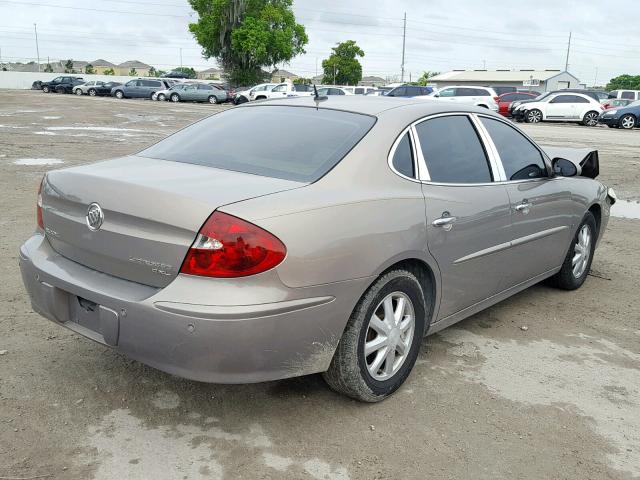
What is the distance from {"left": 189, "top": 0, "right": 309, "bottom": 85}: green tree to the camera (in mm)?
59562

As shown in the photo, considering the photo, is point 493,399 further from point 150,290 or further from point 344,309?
point 150,290

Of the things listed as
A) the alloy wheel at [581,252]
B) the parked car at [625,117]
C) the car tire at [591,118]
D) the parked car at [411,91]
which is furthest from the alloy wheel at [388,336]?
the parked car at [411,91]

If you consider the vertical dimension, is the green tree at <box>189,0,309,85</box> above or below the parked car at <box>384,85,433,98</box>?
above

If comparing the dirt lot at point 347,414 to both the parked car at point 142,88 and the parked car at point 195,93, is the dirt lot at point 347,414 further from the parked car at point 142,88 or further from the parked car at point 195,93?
the parked car at point 142,88

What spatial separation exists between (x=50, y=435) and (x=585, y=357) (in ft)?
10.1

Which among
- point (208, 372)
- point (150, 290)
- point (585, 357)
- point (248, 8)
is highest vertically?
point (248, 8)

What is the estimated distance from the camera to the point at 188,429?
3.04 m

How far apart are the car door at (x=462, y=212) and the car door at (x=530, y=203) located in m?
0.15

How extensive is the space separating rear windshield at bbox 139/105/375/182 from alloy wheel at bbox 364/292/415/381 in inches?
29.9

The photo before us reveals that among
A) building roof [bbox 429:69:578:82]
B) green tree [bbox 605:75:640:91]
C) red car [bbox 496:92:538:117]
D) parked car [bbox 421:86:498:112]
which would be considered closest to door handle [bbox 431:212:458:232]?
parked car [bbox 421:86:498:112]

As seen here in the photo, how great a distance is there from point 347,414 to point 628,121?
28.5m

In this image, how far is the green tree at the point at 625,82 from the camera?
11731cm

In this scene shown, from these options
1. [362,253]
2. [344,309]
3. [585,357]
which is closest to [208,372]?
[344,309]

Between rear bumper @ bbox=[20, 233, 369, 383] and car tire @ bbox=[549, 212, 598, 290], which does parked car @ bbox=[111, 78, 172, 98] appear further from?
rear bumper @ bbox=[20, 233, 369, 383]
